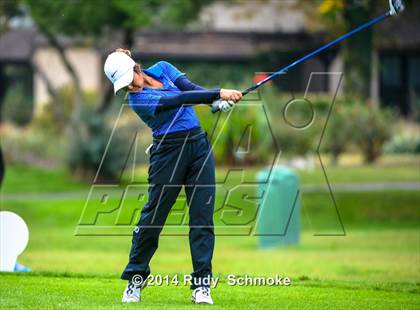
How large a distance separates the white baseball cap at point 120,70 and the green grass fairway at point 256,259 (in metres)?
1.82

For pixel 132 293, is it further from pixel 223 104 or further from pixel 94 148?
pixel 94 148

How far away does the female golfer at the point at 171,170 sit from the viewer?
9500 mm

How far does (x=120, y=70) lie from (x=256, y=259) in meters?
10.2

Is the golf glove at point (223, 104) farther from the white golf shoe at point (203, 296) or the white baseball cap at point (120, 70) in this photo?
the white golf shoe at point (203, 296)

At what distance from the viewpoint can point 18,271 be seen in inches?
485

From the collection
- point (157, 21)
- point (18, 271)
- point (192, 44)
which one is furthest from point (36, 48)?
point (18, 271)

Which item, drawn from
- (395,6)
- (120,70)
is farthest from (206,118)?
(120,70)

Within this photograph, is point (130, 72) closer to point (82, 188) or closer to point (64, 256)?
point (64, 256)

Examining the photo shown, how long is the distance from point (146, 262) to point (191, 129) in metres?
1.20

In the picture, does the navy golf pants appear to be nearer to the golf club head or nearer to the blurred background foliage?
the golf club head

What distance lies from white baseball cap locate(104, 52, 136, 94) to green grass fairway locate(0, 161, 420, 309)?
5.97 ft

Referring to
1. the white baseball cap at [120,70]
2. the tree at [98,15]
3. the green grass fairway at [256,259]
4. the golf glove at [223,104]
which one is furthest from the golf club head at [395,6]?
the tree at [98,15]

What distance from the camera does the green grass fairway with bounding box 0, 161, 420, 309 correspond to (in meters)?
10.1

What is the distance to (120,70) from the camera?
9344 millimetres
